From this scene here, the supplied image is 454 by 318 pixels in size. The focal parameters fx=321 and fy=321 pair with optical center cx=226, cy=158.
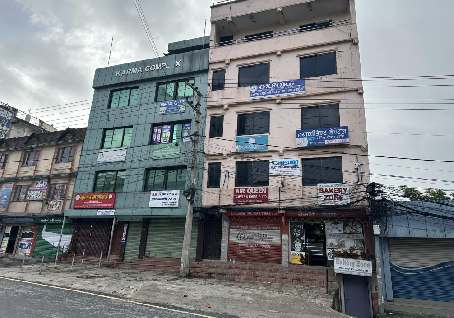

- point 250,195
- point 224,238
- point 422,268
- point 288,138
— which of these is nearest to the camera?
point 422,268

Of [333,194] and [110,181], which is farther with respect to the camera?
[110,181]

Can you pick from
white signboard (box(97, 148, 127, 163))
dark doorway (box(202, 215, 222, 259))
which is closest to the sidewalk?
dark doorway (box(202, 215, 222, 259))

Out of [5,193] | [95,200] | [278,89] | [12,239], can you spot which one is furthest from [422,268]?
[5,193]

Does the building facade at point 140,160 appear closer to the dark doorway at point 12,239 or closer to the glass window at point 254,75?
the glass window at point 254,75

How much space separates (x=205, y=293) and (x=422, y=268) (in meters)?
10.4

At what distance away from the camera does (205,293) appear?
12.8m

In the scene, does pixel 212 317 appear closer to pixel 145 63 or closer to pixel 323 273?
pixel 323 273

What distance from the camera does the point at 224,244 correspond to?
19828mm

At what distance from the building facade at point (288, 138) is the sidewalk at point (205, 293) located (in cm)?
458

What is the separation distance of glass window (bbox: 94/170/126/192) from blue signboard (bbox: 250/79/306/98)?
11410 millimetres

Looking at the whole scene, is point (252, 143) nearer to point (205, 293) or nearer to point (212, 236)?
point (212, 236)

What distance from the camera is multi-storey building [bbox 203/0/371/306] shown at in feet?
59.6

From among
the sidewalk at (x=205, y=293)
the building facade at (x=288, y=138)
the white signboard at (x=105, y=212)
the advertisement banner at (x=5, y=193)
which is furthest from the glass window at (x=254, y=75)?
the advertisement banner at (x=5, y=193)

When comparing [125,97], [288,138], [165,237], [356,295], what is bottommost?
[356,295]
